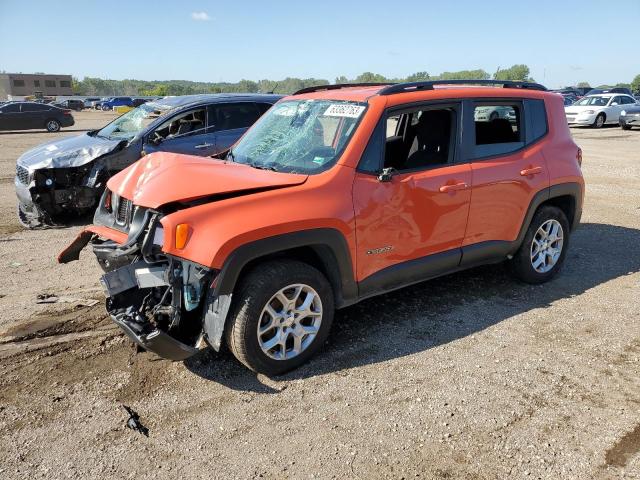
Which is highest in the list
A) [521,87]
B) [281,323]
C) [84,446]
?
[521,87]

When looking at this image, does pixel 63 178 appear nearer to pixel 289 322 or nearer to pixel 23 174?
pixel 23 174

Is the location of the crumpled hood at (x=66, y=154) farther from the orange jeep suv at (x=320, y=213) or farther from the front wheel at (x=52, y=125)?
the front wheel at (x=52, y=125)

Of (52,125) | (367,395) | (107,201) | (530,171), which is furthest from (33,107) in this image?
(367,395)

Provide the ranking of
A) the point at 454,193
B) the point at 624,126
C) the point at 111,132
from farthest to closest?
the point at 624,126
the point at 111,132
the point at 454,193

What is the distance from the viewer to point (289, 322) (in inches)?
139

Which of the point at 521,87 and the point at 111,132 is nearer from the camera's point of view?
the point at 521,87

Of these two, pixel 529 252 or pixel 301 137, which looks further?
pixel 529 252

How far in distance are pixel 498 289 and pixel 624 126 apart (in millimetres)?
22840

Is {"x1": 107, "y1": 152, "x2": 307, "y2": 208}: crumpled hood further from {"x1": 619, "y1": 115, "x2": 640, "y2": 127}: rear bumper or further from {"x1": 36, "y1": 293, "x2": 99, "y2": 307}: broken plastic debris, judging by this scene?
{"x1": 619, "y1": 115, "x2": 640, "y2": 127}: rear bumper

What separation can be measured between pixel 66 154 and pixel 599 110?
23.9 metres

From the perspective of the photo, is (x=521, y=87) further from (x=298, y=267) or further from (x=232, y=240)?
(x=232, y=240)

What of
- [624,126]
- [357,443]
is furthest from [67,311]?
[624,126]

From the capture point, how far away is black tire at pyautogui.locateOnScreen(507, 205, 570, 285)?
4.93 meters

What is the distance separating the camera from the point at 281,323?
350 centimetres
